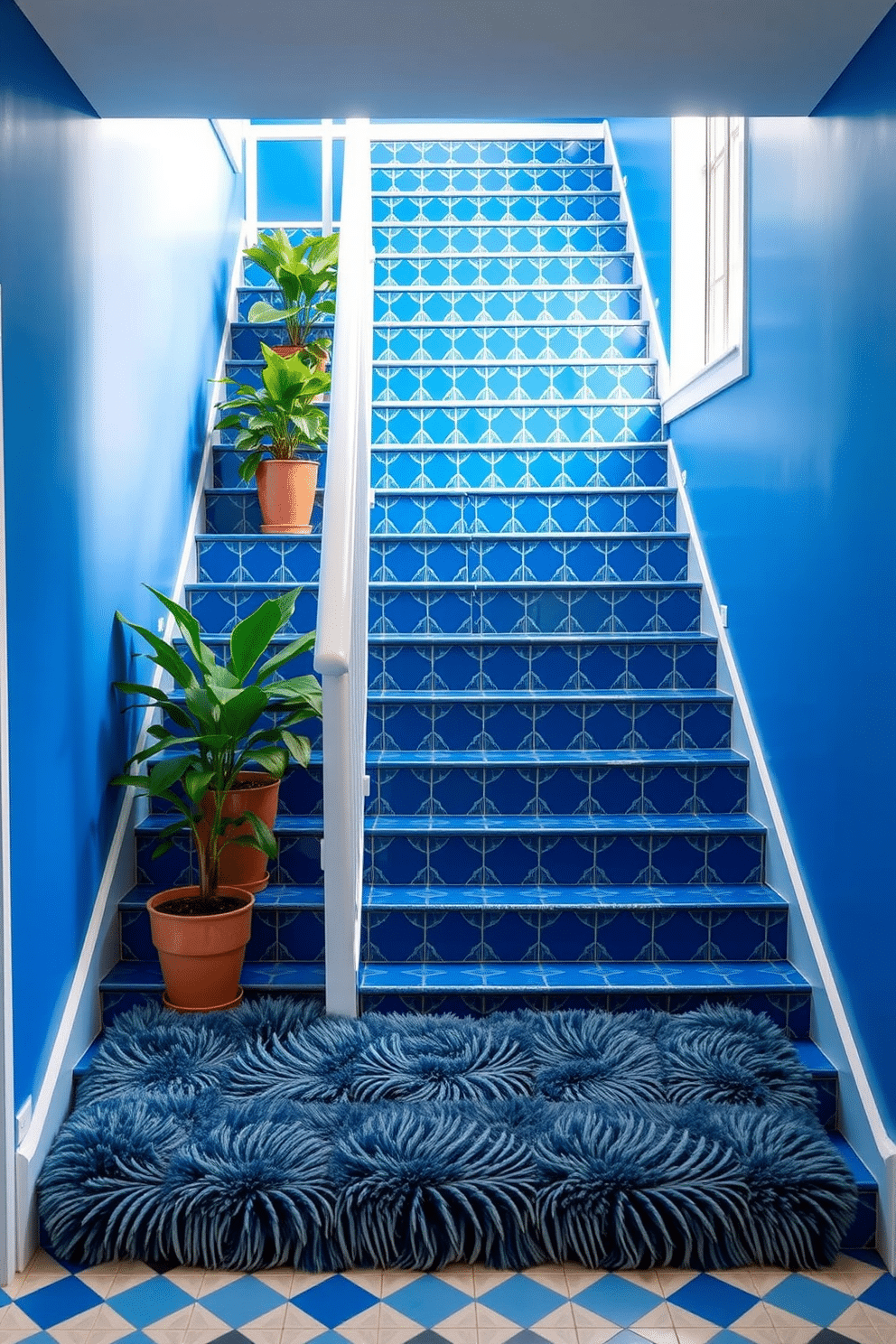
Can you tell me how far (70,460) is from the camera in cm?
254

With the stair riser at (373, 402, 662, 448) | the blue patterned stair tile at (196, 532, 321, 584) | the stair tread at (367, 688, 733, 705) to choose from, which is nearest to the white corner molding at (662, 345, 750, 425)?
Result: the stair riser at (373, 402, 662, 448)

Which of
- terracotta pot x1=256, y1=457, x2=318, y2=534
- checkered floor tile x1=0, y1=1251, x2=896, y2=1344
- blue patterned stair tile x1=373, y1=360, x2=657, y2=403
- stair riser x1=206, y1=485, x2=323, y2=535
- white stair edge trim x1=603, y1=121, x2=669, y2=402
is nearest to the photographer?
checkered floor tile x1=0, y1=1251, x2=896, y2=1344

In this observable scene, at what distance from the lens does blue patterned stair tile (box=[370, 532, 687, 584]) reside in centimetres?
374

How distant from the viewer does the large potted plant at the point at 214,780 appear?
2.55 meters

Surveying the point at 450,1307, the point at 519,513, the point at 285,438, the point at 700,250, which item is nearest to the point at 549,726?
the point at 519,513

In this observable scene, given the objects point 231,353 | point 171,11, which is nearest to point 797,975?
point 171,11

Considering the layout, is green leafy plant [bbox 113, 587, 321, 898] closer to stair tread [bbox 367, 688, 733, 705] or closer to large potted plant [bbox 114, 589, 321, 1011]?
large potted plant [bbox 114, 589, 321, 1011]

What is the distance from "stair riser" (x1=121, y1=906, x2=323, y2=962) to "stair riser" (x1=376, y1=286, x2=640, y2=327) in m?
2.77

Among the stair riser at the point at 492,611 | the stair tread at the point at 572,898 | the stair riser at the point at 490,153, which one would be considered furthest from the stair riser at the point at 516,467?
the stair riser at the point at 490,153

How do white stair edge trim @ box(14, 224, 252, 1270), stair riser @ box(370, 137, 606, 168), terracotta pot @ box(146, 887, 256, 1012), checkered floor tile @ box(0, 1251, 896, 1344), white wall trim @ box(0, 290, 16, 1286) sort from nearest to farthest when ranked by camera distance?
checkered floor tile @ box(0, 1251, 896, 1344) → white wall trim @ box(0, 290, 16, 1286) → white stair edge trim @ box(14, 224, 252, 1270) → terracotta pot @ box(146, 887, 256, 1012) → stair riser @ box(370, 137, 606, 168)

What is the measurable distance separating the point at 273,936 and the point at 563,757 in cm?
90

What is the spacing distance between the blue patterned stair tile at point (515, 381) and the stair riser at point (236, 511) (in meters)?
0.70

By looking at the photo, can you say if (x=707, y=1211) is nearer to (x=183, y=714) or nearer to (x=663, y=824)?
(x=663, y=824)

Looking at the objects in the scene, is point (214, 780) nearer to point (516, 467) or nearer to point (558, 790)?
point (558, 790)
